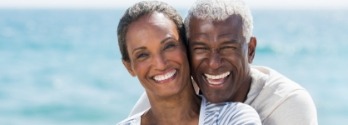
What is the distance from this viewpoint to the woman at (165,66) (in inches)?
118

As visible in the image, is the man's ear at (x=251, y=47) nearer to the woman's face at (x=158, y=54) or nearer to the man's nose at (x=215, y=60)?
the man's nose at (x=215, y=60)

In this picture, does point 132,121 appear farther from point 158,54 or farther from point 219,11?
point 219,11

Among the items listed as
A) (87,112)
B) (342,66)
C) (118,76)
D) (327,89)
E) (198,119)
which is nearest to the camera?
(198,119)

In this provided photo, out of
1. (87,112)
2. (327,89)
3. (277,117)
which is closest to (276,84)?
(277,117)

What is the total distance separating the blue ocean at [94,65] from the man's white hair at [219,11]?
31.2 ft

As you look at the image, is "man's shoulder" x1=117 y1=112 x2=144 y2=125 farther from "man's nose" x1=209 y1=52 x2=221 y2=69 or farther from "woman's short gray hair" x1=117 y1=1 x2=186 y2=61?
"man's nose" x1=209 y1=52 x2=221 y2=69

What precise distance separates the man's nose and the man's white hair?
139mm

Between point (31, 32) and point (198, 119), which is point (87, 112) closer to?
point (198, 119)

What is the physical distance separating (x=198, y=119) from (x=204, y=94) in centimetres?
21

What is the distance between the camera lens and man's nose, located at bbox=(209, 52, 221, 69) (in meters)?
3.22

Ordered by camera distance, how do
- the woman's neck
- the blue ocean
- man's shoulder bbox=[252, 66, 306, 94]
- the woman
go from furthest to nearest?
the blue ocean < man's shoulder bbox=[252, 66, 306, 94] < the woman's neck < the woman

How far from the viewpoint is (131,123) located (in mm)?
3217

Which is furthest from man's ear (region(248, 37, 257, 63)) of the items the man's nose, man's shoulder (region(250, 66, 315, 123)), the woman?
the woman

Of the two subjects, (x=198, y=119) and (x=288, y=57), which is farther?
(x=288, y=57)
